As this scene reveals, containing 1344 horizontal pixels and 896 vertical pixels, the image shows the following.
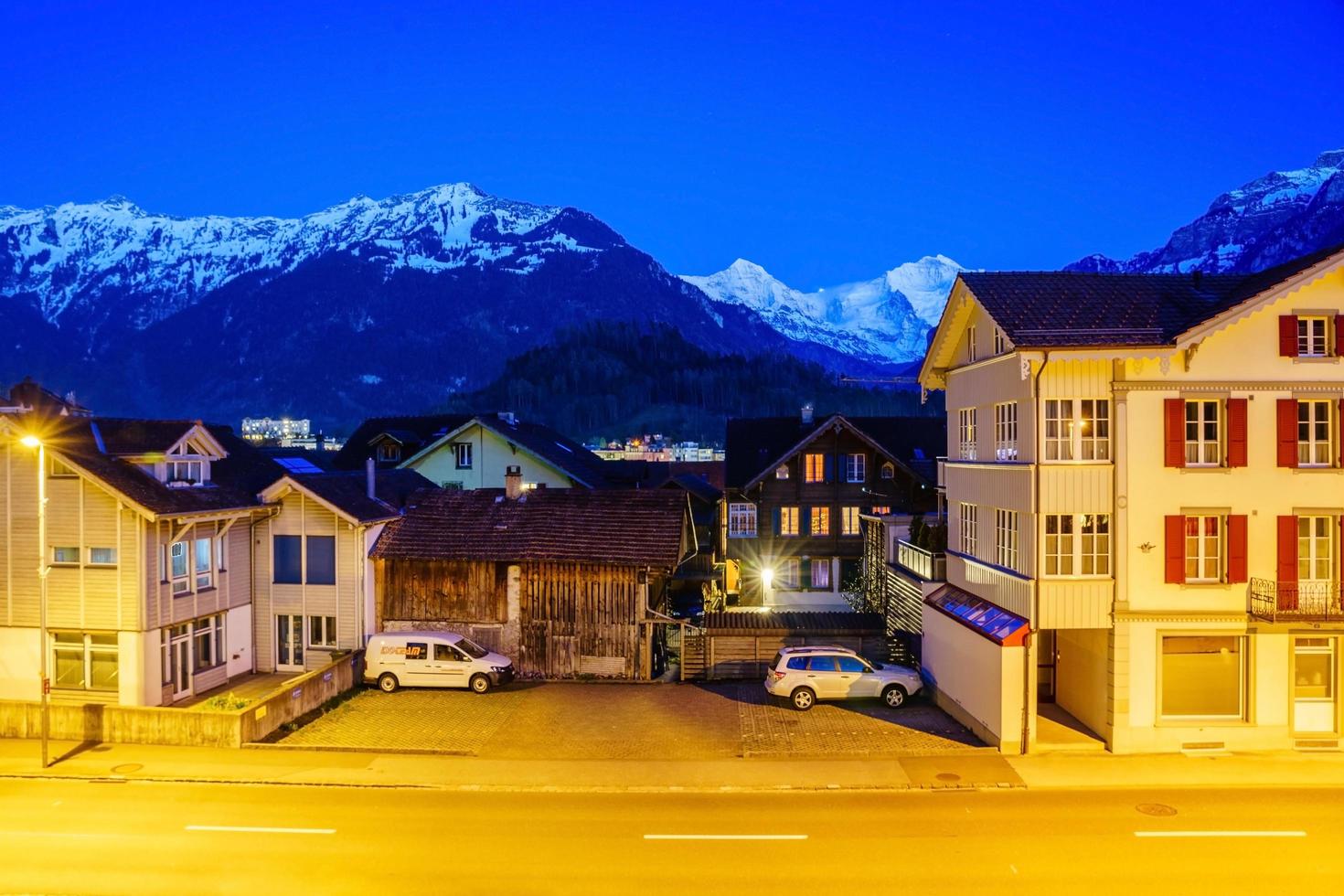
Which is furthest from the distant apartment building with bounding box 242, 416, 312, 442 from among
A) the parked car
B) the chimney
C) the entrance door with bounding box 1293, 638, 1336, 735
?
the entrance door with bounding box 1293, 638, 1336, 735

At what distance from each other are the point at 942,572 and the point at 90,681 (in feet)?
87.1

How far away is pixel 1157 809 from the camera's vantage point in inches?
712

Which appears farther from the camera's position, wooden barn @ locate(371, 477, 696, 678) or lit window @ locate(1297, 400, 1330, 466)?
wooden barn @ locate(371, 477, 696, 678)

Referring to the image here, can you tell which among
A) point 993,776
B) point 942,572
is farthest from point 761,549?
point 993,776

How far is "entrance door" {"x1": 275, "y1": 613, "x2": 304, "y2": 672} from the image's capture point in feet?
102

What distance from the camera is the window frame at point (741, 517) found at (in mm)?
47281

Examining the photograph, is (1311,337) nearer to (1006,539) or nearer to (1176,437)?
(1176,437)

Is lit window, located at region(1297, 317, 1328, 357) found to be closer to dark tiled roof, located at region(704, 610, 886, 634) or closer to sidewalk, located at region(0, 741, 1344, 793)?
sidewalk, located at region(0, 741, 1344, 793)

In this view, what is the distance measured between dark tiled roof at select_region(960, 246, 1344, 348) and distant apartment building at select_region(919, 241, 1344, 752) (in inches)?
5.0

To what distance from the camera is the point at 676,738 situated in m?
23.5

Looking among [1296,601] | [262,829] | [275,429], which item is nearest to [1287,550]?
[1296,601]

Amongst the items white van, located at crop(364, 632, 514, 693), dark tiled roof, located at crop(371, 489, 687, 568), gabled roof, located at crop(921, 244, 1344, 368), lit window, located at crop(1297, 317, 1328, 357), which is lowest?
white van, located at crop(364, 632, 514, 693)

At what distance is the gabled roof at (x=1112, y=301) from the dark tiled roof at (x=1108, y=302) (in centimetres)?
2

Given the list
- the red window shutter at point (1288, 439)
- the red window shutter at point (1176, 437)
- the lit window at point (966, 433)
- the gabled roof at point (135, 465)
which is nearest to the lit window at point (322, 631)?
the gabled roof at point (135, 465)
